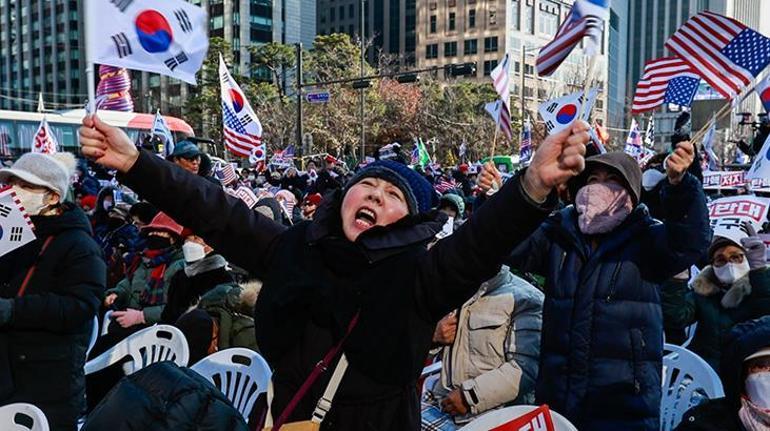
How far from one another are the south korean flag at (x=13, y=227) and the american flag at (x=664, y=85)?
6453mm

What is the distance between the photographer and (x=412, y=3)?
101m

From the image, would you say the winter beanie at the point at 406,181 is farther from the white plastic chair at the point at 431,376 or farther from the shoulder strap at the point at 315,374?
the white plastic chair at the point at 431,376

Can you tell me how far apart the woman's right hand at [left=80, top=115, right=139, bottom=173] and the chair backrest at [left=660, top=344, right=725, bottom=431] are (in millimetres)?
2937

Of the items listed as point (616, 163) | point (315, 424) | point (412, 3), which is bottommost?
point (315, 424)

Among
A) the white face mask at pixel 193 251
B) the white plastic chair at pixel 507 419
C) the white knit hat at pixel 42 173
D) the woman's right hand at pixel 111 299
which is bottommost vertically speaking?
the woman's right hand at pixel 111 299

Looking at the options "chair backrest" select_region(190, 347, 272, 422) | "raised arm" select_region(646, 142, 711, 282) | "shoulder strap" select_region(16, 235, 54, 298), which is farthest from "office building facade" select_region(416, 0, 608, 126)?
"shoulder strap" select_region(16, 235, 54, 298)

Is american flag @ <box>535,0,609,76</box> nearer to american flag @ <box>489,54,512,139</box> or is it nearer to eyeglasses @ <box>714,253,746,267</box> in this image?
eyeglasses @ <box>714,253,746,267</box>

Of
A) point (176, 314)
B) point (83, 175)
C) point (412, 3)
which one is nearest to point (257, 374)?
point (176, 314)

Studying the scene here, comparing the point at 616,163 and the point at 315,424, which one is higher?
the point at 616,163

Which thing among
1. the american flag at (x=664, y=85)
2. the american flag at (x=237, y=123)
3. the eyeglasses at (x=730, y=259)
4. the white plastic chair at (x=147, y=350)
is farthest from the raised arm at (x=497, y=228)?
the american flag at (x=237, y=123)

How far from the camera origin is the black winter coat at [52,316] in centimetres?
308

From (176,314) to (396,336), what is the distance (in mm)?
2960

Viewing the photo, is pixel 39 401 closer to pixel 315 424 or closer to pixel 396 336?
pixel 315 424

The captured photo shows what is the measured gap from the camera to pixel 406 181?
2133mm
